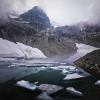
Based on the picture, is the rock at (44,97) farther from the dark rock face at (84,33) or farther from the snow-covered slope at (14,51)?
the dark rock face at (84,33)

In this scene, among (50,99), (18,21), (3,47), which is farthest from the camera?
(18,21)

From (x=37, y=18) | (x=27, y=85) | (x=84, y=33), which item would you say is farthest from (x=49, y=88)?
(x=37, y=18)

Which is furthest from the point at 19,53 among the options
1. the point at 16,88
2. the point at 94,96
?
the point at 94,96

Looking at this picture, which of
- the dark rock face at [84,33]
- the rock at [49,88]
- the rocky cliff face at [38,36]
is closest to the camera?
the rock at [49,88]

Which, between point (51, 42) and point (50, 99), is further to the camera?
point (51, 42)

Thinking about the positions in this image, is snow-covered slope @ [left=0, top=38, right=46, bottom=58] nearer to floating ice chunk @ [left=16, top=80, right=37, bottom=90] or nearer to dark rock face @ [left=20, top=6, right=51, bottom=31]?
dark rock face @ [left=20, top=6, right=51, bottom=31]

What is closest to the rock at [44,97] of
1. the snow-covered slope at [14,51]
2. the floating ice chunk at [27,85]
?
the floating ice chunk at [27,85]

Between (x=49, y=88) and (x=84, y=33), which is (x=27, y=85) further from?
(x=84, y=33)

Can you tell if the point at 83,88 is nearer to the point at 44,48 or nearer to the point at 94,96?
the point at 94,96
